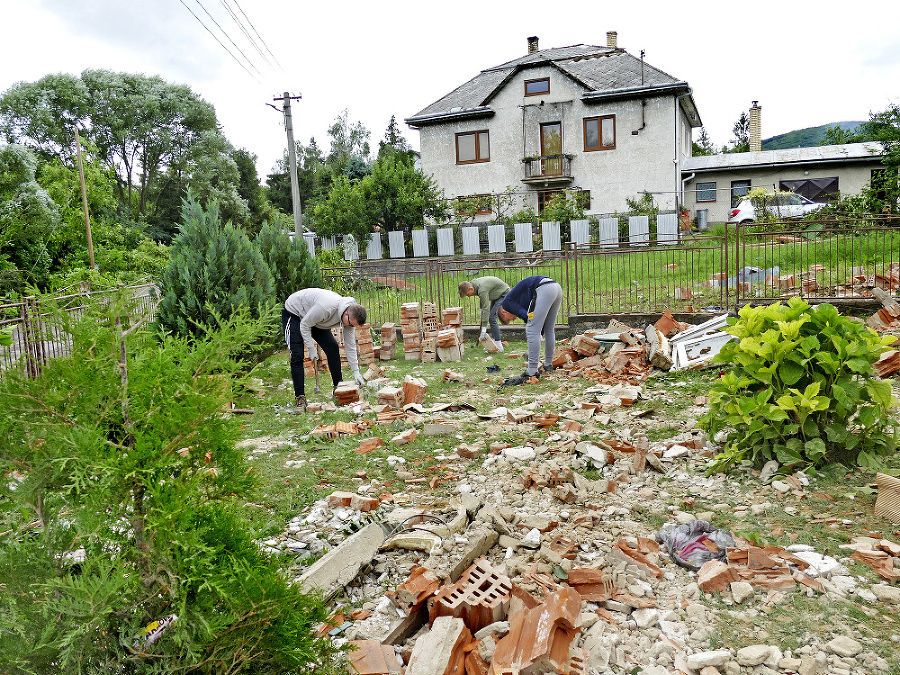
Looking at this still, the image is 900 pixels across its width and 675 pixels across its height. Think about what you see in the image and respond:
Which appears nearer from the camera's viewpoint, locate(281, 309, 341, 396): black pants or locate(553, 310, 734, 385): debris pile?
locate(281, 309, 341, 396): black pants

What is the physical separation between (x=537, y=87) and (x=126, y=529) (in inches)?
1163

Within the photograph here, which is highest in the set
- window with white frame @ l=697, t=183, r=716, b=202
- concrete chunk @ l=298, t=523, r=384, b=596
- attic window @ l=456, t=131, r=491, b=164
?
attic window @ l=456, t=131, r=491, b=164

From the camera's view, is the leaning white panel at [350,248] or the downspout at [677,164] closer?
the downspout at [677,164]

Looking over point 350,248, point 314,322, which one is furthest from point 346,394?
point 350,248

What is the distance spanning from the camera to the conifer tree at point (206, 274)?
30.9 ft

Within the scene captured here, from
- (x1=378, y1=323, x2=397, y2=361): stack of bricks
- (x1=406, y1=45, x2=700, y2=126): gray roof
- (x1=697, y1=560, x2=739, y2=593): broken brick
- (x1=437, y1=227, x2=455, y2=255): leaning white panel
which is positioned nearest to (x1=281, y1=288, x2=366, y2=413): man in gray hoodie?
(x1=378, y1=323, x2=397, y2=361): stack of bricks

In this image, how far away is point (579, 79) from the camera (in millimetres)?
26984

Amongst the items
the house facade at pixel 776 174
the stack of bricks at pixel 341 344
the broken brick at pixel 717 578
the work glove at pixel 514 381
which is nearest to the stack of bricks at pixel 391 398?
the work glove at pixel 514 381

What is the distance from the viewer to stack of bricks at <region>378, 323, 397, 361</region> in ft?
38.4

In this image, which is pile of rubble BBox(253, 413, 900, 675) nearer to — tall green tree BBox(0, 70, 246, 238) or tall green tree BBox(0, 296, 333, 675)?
tall green tree BBox(0, 296, 333, 675)

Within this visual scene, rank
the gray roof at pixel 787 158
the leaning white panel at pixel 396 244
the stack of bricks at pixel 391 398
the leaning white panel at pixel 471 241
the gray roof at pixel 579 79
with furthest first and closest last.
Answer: the gray roof at pixel 787 158
the leaning white panel at pixel 396 244
the gray roof at pixel 579 79
the leaning white panel at pixel 471 241
the stack of bricks at pixel 391 398

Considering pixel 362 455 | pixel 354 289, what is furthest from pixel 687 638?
pixel 354 289

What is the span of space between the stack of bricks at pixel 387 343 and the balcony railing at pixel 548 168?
18355mm

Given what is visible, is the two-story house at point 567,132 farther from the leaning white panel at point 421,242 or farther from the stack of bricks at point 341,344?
the stack of bricks at point 341,344
